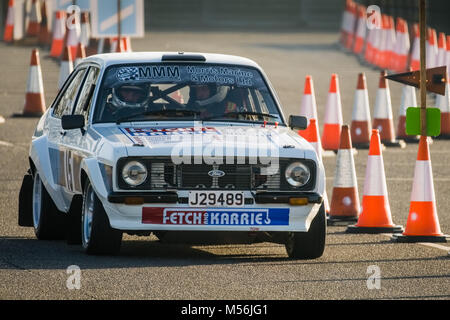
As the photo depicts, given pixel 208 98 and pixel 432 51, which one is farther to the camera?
pixel 432 51

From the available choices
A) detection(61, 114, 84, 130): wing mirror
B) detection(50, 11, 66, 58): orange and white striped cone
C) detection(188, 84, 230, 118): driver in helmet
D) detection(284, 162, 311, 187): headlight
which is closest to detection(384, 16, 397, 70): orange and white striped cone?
detection(50, 11, 66, 58): orange and white striped cone

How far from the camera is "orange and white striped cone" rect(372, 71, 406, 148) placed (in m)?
18.0

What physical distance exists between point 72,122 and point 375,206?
8.93ft

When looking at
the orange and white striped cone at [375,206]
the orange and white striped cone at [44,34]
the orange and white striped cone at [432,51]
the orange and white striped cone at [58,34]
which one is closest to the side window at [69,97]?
the orange and white striped cone at [375,206]

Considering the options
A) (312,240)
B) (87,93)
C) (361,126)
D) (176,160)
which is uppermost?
(87,93)

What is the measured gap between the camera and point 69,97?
1148 centimetres

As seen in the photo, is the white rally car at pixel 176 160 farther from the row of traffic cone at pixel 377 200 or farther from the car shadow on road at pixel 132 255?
the row of traffic cone at pixel 377 200

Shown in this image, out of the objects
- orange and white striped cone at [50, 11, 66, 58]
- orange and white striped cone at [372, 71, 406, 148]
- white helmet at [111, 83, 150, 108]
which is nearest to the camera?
white helmet at [111, 83, 150, 108]

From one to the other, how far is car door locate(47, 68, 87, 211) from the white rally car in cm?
2

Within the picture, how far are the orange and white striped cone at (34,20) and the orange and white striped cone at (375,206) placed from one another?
2269 cm

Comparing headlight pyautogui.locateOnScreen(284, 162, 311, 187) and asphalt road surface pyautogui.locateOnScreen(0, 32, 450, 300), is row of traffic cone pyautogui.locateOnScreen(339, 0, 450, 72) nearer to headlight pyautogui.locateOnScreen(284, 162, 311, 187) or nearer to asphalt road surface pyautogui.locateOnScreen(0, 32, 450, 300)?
asphalt road surface pyautogui.locateOnScreen(0, 32, 450, 300)

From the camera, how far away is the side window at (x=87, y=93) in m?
10.8

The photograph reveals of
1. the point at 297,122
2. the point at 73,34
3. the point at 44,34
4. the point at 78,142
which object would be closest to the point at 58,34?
the point at 73,34

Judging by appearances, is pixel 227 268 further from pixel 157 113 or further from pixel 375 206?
pixel 375 206
